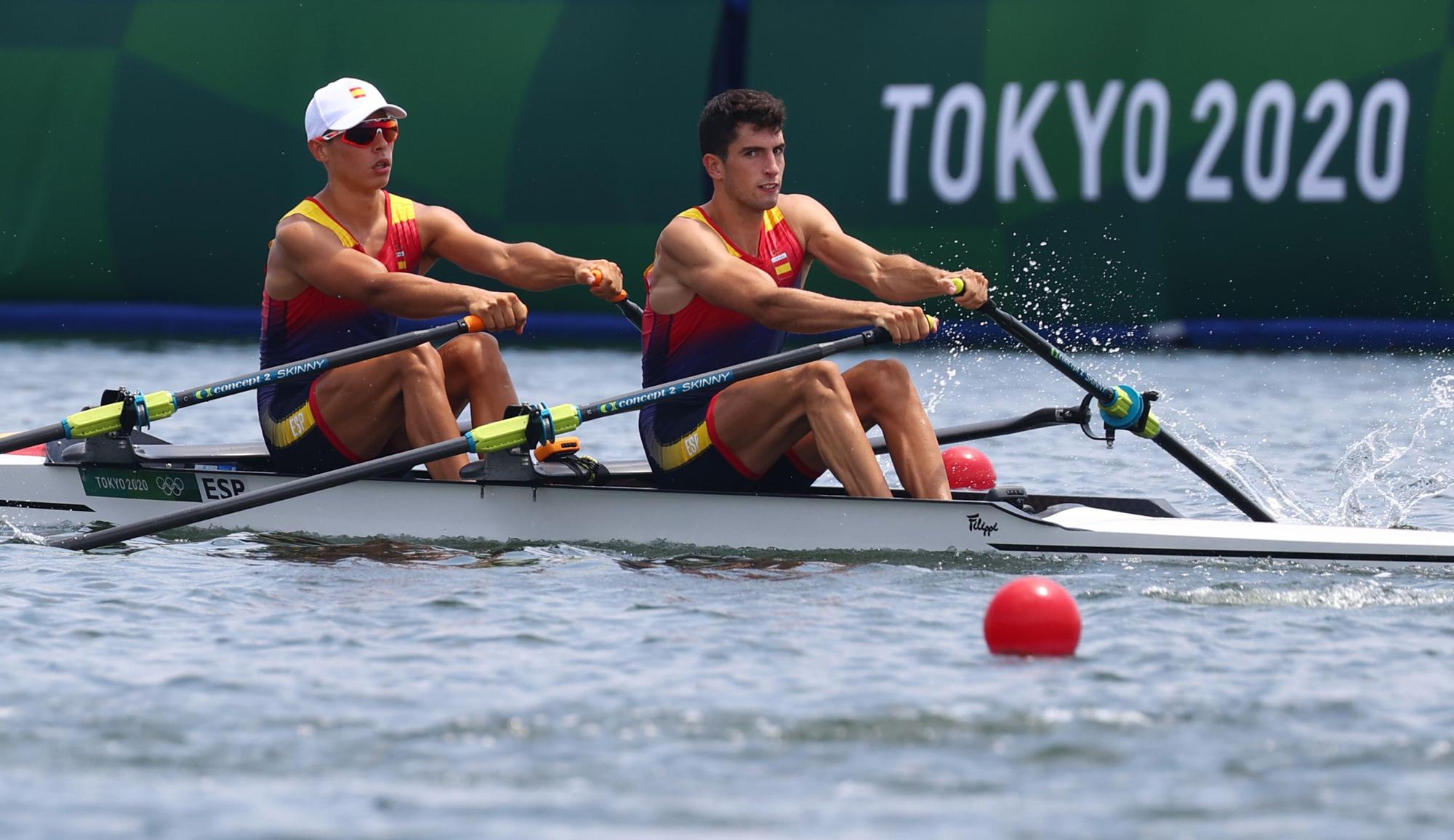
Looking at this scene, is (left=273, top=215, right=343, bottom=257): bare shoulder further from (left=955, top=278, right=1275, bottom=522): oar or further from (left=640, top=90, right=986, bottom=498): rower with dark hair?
(left=955, top=278, right=1275, bottom=522): oar

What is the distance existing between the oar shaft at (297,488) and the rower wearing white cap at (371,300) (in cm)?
28

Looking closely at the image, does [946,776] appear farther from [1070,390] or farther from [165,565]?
[1070,390]

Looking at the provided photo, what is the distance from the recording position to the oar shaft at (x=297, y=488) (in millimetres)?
7316

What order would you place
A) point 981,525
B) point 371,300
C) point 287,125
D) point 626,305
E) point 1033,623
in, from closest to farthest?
1. point 1033,623
2. point 981,525
3. point 371,300
4. point 626,305
5. point 287,125

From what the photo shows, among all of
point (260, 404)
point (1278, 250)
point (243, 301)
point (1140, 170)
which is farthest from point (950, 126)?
point (260, 404)

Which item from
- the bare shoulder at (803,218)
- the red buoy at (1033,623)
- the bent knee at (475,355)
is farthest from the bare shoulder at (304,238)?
the red buoy at (1033,623)

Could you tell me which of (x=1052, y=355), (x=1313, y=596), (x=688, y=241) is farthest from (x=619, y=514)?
(x=1313, y=596)

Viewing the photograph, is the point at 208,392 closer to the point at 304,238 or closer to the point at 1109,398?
the point at 304,238

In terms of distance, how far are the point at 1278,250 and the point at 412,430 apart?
934cm

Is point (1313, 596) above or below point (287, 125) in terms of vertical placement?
below

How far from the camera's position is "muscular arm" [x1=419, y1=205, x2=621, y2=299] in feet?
26.2

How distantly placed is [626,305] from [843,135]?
7.51 m

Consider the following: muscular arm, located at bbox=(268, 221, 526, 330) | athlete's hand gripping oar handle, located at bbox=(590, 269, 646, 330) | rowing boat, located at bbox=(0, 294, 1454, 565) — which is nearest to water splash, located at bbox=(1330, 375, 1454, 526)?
rowing boat, located at bbox=(0, 294, 1454, 565)

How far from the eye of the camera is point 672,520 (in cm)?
736
